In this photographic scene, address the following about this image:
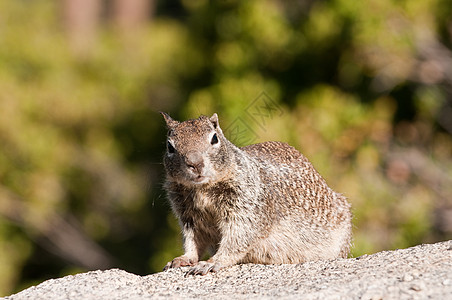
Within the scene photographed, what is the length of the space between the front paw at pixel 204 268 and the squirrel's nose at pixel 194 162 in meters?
0.65

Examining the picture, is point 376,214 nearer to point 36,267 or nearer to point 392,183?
point 392,183

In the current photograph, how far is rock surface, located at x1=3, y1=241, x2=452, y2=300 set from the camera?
3826 mm

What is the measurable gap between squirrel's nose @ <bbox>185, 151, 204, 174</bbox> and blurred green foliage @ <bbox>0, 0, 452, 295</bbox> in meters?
1.32

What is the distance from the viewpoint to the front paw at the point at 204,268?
190 inches

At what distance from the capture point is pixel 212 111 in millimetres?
8898

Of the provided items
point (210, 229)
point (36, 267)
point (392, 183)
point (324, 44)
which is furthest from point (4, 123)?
point (210, 229)

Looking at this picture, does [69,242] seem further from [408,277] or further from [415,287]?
[415,287]

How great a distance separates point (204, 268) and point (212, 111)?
13.9 ft

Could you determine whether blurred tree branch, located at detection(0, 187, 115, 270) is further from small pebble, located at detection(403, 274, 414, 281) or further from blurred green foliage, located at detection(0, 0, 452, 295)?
small pebble, located at detection(403, 274, 414, 281)

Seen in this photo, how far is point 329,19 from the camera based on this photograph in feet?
32.7

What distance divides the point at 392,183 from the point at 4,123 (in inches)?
255

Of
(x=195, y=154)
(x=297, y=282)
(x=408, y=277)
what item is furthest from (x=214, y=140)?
(x=408, y=277)

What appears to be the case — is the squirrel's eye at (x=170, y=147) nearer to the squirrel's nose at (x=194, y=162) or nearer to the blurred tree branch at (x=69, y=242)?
the squirrel's nose at (x=194, y=162)

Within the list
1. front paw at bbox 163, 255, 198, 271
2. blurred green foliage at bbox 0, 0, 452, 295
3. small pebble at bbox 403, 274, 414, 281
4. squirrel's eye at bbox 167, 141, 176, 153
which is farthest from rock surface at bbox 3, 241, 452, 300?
blurred green foliage at bbox 0, 0, 452, 295
